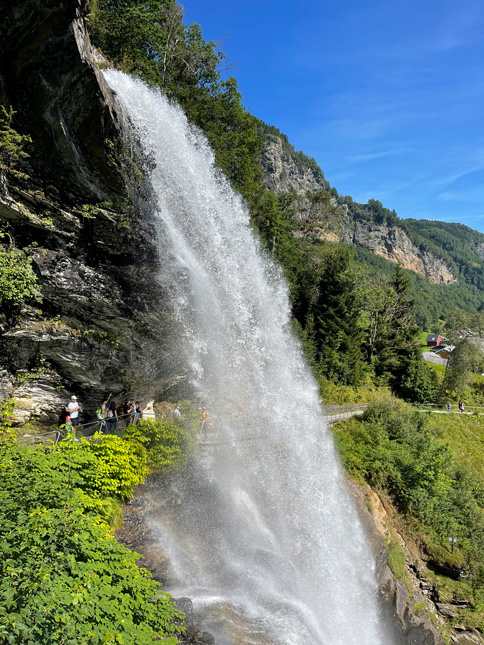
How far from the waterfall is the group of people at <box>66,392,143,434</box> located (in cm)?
288

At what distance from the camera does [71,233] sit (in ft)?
40.2

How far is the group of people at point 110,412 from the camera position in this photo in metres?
12.3

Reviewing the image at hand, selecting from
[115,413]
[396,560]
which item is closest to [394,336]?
[396,560]

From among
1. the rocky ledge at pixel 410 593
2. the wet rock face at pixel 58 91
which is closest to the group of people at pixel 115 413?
the wet rock face at pixel 58 91

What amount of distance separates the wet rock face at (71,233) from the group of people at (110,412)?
1.51 ft

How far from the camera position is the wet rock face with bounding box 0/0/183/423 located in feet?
32.3

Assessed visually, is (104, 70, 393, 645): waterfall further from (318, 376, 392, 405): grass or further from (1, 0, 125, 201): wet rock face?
(1, 0, 125, 201): wet rock face

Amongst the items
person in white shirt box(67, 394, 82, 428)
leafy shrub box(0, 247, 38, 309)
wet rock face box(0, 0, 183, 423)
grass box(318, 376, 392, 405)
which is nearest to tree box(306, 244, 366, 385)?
grass box(318, 376, 392, 405)

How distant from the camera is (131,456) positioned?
37.0 feet

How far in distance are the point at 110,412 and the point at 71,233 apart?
254 inches

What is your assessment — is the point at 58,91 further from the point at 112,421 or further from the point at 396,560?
the point at 396,560

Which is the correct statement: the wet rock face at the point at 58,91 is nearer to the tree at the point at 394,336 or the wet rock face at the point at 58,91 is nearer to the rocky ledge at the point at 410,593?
the rocky ledge at the point at 410,593

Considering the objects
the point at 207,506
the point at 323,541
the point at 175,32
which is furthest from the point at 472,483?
the point at 175,32

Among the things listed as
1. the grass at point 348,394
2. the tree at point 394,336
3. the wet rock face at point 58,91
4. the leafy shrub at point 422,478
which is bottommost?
the leafy shrub at point 422,478
